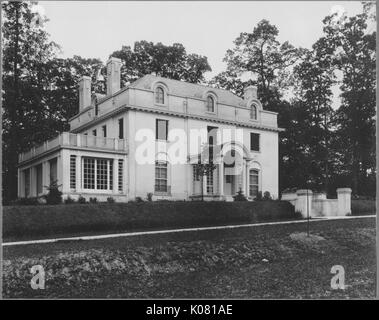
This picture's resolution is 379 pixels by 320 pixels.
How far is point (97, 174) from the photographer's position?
86.6 ft

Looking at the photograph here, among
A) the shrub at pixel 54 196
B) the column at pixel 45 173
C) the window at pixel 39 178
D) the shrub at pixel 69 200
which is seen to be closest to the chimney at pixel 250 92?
the column at pixel 45 173

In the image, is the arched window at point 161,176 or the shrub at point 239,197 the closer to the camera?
the arched window at point 161,176

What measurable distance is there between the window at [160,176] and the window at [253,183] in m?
7.17

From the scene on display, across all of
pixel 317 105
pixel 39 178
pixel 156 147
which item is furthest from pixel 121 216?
pixel 317 105

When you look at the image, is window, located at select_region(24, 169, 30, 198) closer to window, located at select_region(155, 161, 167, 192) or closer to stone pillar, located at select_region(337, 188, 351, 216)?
window, located at select_region(155, 161, 167, 192)

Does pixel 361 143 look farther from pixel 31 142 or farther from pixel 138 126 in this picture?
pixel 31 142

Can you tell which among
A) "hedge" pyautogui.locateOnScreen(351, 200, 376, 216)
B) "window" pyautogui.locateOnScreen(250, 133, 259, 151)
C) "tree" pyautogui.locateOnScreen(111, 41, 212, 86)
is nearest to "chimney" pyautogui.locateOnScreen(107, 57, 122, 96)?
"tree" pyautogui.locateOnScreen(111, 41, 212, 86)

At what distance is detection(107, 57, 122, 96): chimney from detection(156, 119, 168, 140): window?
176 inches

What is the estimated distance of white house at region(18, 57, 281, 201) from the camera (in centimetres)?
2616

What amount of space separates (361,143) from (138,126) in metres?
15.6

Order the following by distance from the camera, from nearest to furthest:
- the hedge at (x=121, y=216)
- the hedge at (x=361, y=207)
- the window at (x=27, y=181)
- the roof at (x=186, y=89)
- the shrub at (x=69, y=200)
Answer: the hedge at (x=121, y=216)
the shrub at (x=69, y=200)
the hedge at (x=361, y=207)
the roof at (x=186, y=89)
the window at (x=27, y=181)

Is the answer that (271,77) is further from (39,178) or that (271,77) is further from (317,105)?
(39,178)

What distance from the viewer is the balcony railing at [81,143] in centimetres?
2539

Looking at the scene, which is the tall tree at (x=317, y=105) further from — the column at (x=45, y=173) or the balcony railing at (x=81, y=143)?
the column at (x=45, y=173)
